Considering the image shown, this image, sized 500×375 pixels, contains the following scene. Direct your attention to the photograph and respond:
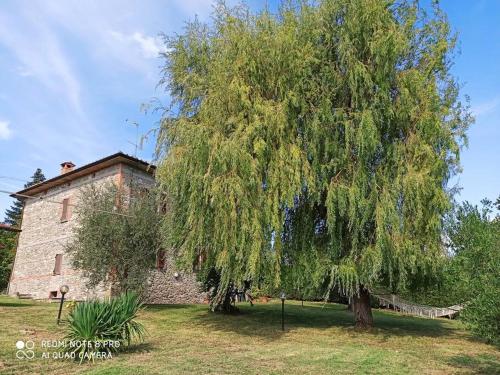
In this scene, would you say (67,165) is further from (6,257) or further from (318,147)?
(318,147)

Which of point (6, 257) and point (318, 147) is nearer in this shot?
point (318, 147)

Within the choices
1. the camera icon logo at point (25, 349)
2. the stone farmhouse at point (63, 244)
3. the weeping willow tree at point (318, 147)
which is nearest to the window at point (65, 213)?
the stone farmhouse at point (63, 244)

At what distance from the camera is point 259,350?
984 cm

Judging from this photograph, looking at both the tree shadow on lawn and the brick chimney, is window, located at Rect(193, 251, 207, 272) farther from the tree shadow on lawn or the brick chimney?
the brick chimney

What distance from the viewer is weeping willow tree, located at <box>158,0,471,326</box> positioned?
1105 cm

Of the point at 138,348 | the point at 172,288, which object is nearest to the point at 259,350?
the point at 138,348

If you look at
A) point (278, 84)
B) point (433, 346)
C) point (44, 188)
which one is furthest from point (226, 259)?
point (44, 188)

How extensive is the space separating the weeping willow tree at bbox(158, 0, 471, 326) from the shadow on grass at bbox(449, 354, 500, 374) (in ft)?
7.49

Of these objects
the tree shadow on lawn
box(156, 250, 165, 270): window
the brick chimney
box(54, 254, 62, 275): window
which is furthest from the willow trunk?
the brick chimney

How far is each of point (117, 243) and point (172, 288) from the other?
7.12 meters

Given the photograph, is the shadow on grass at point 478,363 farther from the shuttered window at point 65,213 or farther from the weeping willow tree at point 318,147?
the shuttered window at point 65,213

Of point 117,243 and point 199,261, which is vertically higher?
point 117,243

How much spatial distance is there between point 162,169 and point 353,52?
6.23 meters

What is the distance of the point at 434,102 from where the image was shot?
38.9 ft
